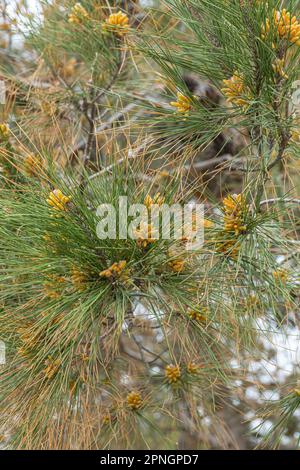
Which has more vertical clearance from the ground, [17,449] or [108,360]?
[108,360]

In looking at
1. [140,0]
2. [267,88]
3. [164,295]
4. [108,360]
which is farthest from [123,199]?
[140,0]

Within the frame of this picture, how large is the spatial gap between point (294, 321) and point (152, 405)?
0.31 meters

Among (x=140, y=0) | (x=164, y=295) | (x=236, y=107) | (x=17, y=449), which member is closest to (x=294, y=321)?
(x=164, y=295)

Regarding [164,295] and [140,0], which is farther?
[140,0]

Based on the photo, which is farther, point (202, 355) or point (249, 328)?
point (202, 355)

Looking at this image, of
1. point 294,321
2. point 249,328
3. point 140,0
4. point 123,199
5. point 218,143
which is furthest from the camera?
point 218,143

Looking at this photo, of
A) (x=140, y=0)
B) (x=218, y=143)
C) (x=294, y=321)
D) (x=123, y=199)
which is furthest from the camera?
(x=218, y=143)

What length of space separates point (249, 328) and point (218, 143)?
656 mm

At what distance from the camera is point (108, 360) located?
1.28m

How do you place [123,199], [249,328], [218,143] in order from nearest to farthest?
1. [123,199]
2. [249,328]
3. [218,143]
